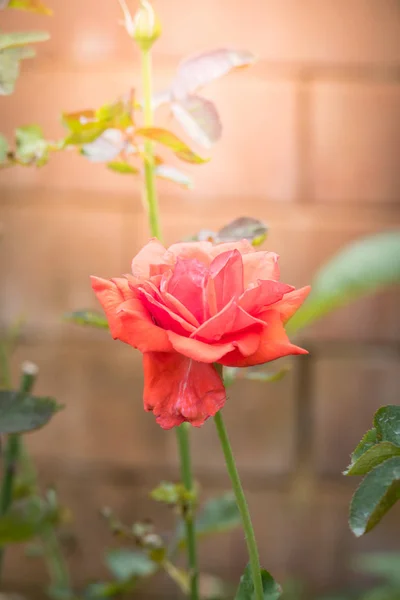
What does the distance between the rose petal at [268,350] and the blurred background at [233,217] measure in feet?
2.62

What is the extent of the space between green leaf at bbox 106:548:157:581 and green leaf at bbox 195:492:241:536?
7cm

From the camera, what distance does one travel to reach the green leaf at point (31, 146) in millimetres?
490

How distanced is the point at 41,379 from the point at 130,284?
84 cm

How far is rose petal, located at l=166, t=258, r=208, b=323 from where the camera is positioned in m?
0.32

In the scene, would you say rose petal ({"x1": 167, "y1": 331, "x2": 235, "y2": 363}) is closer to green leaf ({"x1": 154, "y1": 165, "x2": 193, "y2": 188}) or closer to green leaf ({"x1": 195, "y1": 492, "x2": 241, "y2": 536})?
green leaf ({"x1": 154, "y1": 165, "x2": 193, "y2": 188})

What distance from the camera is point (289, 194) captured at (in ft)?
3.63

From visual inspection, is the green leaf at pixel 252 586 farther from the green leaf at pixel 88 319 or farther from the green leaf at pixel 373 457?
the green leaf at pixel 88 319

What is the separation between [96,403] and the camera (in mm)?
1121

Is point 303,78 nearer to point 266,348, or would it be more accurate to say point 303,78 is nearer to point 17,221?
point 17,221

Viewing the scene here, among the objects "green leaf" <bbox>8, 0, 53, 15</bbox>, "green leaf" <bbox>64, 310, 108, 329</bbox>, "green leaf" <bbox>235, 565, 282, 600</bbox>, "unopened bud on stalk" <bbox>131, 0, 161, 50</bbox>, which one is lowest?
"green leaf" <bbox>235, 565, 282, 600</bbox>

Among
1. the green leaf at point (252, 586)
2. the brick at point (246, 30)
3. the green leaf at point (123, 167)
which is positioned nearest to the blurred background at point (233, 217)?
the brick at point (246, 30)

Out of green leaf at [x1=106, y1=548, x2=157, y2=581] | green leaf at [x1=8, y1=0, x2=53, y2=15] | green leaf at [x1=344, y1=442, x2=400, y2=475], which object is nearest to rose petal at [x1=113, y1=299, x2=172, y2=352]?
green leaf at [x1=344, y1=442, x2=400, y2=475]

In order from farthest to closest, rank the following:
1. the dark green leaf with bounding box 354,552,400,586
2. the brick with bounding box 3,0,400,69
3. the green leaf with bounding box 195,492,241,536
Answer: the brick with bounding box 3,0,400,69 < the dark green leaf with bounding box 354,552,400,586 < the green leaf with bounding box 195,492,241,536

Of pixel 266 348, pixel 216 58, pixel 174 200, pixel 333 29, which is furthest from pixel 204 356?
pixel 333 29
